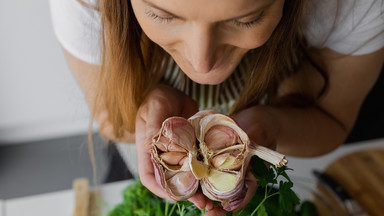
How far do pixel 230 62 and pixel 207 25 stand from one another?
13 centimetres

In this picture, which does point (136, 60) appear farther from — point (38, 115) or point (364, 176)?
point (38, 115)

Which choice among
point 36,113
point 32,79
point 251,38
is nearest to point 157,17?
point 251,38

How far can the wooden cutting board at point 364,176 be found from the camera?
1.04 metres

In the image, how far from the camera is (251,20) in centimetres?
51

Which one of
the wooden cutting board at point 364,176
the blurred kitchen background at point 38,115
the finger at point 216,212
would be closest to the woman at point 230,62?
the finger at point 216,212

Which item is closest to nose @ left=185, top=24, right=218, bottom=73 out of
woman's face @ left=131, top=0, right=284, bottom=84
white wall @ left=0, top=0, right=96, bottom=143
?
woman's face @ left=131, top=0, right=284, bottom=84

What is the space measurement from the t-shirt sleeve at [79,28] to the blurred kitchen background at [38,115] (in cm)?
55

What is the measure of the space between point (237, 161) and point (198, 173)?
4 cm

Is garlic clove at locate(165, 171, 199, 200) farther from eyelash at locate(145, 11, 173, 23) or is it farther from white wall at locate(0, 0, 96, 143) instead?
white wall at locate(0, 0, 96, 143)

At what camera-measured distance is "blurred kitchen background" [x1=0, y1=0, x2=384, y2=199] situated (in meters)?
1.32

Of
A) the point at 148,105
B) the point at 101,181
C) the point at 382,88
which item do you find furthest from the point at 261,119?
the point at 382,88

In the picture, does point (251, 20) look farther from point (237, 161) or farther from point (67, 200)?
point (67, 200)

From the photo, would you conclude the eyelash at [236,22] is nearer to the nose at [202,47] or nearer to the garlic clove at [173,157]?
the nose at [202,47]

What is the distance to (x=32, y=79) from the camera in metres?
1.46
